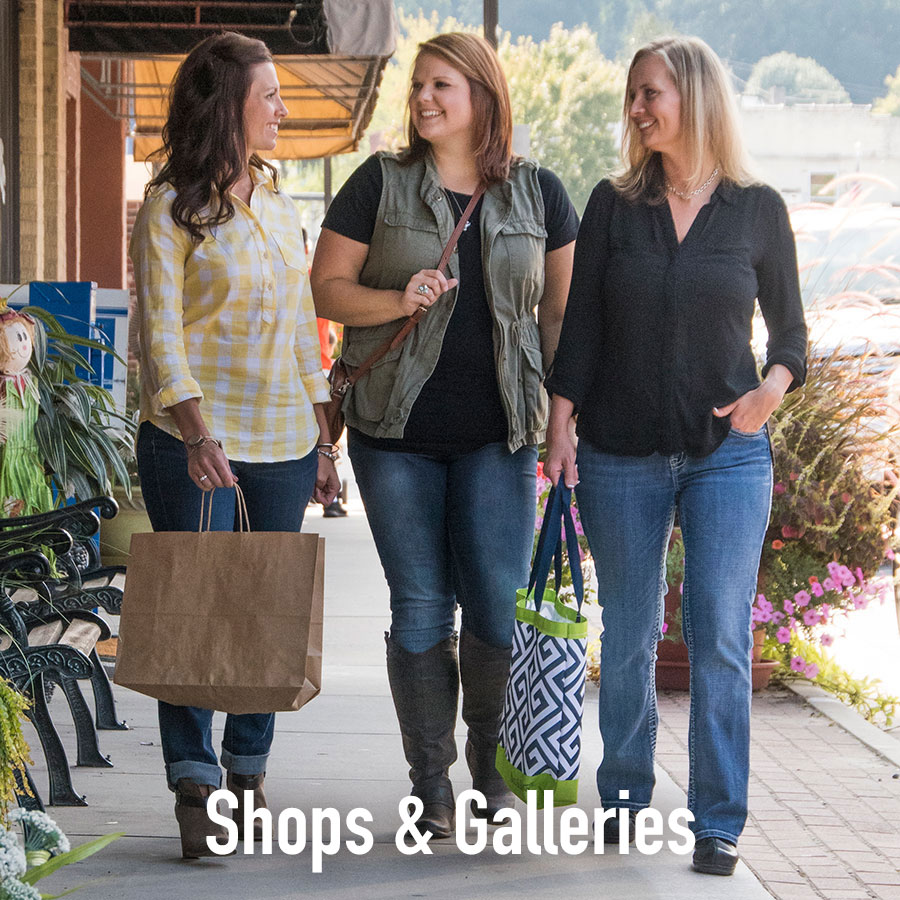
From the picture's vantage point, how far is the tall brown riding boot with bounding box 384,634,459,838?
3699mm

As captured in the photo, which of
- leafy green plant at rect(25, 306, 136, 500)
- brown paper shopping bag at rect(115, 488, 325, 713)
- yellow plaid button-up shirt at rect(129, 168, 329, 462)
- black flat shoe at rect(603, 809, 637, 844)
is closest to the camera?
brown paper shopping bag at rect(115, 488, 325, 713)

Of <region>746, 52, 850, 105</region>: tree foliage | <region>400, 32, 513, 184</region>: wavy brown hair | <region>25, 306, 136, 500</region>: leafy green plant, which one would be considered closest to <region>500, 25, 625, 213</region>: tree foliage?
<region>746, 52, 850, 105</region>: tree foliage

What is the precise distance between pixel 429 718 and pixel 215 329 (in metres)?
1.17

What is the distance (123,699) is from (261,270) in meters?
2.59

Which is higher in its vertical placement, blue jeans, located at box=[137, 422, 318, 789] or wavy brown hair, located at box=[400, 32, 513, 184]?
wavy brown hair, located at box=[400, 32, 513, 184]

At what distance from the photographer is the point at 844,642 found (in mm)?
7641

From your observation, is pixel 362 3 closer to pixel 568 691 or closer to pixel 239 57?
pixel 239 57

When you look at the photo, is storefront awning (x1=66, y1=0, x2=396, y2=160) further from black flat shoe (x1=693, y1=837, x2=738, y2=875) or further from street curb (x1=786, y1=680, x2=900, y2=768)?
black flat shoe (x1=693, y1=837, x2=738, y2=875)

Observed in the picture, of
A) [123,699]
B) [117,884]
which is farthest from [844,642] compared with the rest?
[117,884]

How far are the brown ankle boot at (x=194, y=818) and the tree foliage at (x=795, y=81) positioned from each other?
82105 mm

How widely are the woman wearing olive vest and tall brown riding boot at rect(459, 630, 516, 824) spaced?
4cm

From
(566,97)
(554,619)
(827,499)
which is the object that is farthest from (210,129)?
(566,97)

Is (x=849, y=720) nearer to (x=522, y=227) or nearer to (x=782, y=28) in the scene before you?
(x=522, y=227)

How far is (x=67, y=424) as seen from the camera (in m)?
5.32
